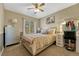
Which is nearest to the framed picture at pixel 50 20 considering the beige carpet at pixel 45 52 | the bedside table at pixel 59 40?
the bedside table at pixel 59 40

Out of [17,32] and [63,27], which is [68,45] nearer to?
[63,27]

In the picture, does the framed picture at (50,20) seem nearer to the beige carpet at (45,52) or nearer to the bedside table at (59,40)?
the bedside table at (59,40)

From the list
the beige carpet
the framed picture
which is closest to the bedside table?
the beige carpet

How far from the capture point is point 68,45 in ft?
11.1

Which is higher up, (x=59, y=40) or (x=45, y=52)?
(x=59, y=40)

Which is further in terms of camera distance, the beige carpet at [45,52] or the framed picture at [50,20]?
the framed picture at [50,20]

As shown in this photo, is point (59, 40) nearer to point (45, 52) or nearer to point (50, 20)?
point (50, 20)

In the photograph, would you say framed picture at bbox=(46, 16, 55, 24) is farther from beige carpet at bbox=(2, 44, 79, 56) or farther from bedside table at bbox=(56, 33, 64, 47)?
beige carpet at bbox=(2, 44, 79, 56)

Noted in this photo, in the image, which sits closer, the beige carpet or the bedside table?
the beige carpet

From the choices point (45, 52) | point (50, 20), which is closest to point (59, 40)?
point (50, 20)

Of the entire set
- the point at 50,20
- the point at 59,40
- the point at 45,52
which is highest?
the point at 50,20

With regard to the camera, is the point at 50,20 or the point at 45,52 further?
the point at 50,20

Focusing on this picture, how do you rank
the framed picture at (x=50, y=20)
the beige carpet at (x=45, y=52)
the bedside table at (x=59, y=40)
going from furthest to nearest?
1. the framed picture at (x=50, y=20)
2. the bedside table at (x=59, y=40)
3. the beige carpet at (x=45, y=52)

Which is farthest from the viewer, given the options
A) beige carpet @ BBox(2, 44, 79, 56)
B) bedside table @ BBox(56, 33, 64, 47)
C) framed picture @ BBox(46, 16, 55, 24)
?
framed picture @ BBox(46, 16, 55, 24)
